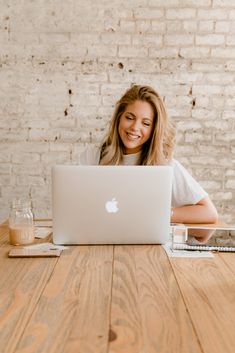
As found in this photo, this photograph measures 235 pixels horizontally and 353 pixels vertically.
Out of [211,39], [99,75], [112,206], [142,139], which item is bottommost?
[112,206]

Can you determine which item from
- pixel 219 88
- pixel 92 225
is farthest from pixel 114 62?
pixel 92 225

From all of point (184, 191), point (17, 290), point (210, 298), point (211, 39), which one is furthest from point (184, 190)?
point (211, 39)

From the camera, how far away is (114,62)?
323 centimetres

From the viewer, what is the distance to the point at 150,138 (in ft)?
7.91

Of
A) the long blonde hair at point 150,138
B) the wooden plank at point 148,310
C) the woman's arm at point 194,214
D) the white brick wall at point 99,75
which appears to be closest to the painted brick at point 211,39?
the white brick wall at point 99,75

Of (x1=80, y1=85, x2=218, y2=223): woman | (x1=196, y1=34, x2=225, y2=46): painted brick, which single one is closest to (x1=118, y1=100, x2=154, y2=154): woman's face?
(x1=80, y1=85, x2=218, y2=223): woman

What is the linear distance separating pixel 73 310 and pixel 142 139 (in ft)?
4.94

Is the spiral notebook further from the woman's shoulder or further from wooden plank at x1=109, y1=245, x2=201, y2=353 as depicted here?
the woman's shoulder

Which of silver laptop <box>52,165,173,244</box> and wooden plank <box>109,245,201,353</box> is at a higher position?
silver laptop <box>52,165,173,244</box>

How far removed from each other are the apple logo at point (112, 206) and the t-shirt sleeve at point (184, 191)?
0.72 metres

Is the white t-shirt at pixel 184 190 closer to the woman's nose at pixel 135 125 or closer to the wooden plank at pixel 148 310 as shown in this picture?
the woman's nose at pixel 135 125

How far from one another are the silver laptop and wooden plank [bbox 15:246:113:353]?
0.15 meters

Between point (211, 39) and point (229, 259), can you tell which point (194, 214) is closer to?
point (229, 259)

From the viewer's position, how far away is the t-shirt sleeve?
2168mm
